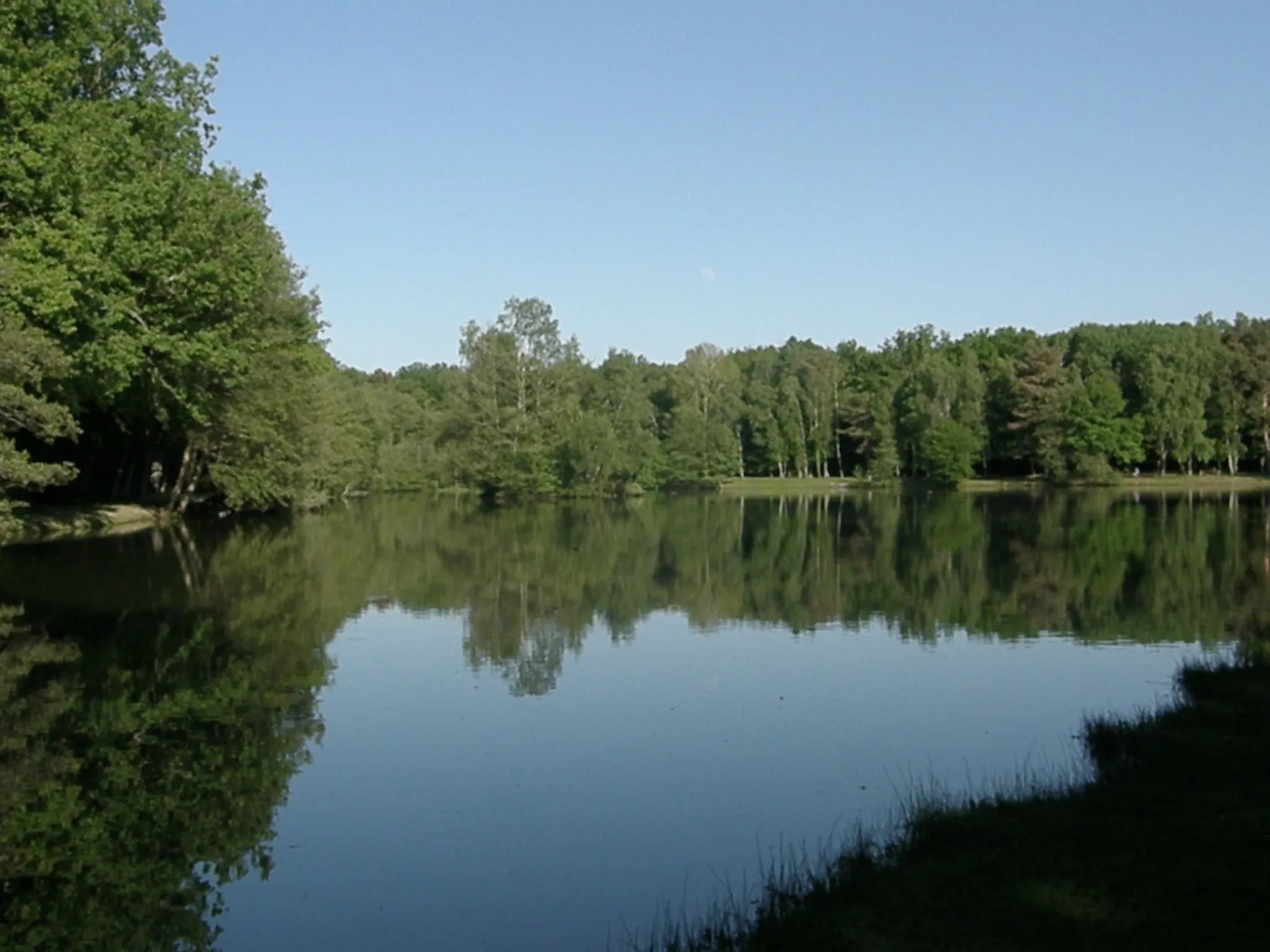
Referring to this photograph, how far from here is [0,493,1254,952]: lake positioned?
8148 millimetres

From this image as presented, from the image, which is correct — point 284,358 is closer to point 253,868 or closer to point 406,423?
point 253,868

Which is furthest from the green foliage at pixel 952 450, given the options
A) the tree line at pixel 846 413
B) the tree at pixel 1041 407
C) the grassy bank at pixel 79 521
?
the grassy bank at pixel 79 521

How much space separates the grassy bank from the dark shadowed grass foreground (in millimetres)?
30878

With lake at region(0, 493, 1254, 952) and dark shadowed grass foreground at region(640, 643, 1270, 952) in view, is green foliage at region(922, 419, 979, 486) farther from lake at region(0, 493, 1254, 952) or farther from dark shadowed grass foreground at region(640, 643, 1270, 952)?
dark shadowed grass foreground at region(640, 643, 1270, 952)

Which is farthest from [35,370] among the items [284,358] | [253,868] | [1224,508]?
[1224,508]

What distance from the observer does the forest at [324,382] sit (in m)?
26.8

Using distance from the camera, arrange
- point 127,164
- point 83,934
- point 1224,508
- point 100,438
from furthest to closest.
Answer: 1. point 1224,508
2. point 100,438
3. point 127,164
4. point 83,934

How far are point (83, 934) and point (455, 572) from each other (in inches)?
903

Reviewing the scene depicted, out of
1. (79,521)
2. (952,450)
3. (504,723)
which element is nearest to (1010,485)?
(952,450)

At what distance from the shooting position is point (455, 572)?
30.3 metres

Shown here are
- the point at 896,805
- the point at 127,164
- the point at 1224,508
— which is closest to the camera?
the point at 896,805

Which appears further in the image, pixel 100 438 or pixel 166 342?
pixel 100 438

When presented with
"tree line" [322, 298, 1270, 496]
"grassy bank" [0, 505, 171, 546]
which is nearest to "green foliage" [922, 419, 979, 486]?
"tree line" [322, 298, 1270, 496]

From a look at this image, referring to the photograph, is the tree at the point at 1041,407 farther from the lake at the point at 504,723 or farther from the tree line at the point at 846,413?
the lake at the point at 504,723
